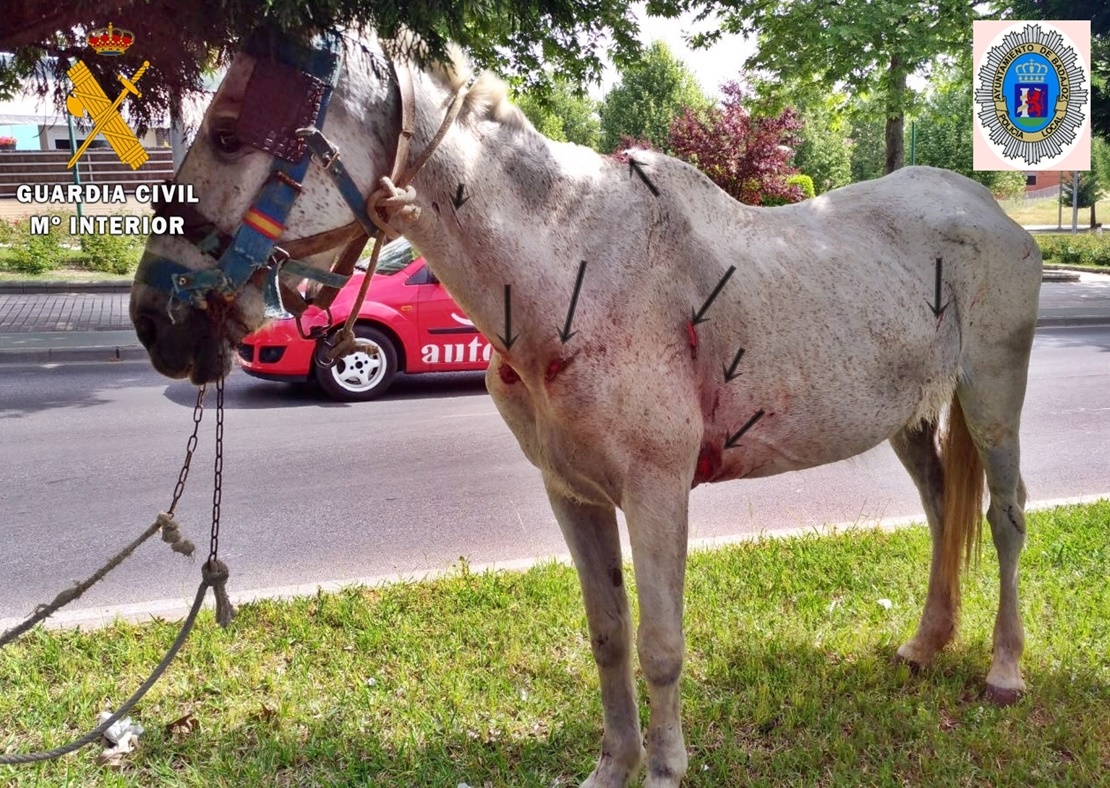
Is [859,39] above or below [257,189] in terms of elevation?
above

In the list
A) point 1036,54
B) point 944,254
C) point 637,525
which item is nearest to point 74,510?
point 637,525

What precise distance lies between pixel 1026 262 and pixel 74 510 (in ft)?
18.1

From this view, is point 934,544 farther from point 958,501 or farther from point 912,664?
point 912,664

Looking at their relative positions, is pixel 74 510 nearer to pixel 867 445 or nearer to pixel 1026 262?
pixel 867 445

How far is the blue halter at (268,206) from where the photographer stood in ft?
6.29

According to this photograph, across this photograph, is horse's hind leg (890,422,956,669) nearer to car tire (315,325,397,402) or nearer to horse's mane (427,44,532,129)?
horse's mane (427,44,532,129)

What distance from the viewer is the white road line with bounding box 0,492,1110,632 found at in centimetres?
406

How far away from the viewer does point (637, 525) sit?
7.41 ft

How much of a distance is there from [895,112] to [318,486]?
10.5 metres

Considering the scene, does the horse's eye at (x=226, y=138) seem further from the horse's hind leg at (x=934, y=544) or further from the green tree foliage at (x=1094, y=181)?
the green tree foliage at (x=1094, y=181)

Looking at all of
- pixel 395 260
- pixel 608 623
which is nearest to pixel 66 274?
pixel 395 260

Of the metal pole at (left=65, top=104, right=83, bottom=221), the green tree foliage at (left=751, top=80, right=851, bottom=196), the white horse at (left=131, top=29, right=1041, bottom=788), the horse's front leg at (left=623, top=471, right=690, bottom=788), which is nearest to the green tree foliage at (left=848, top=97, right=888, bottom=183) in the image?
the green tree foliage at (left=751, top=80, right=851, bottom=196)

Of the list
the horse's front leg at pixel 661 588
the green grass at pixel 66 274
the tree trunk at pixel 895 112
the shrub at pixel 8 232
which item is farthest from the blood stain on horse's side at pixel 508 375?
the shrub at pixel 8 232

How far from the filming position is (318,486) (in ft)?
20.6
